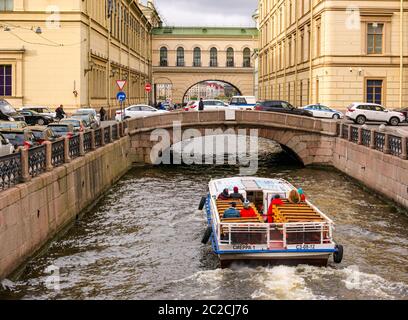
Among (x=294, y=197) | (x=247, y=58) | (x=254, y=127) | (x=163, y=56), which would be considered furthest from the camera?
(x=247, y=58)

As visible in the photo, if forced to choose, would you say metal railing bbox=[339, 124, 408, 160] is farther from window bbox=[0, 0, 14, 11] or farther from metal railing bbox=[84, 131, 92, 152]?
window bbox=[0, 0, 14, 11]

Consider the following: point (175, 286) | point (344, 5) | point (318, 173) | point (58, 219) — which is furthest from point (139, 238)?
point (344, 5)

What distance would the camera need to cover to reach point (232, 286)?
15.0 meters

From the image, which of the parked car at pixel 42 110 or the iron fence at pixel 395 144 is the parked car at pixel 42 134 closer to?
the iron fence at pixel 395 144

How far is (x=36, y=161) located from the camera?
59.2 ft

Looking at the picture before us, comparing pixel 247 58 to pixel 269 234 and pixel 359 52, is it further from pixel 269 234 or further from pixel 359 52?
pixel 269 234

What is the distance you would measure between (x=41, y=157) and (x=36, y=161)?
0.60 meters

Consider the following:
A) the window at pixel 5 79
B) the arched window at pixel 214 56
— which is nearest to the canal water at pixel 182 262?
the window at pixel 5 79

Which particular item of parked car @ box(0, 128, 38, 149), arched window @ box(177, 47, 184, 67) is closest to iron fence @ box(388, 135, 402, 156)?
parked car @ box(0, 128, 38, 149)

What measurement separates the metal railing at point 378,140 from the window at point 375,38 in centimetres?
1412

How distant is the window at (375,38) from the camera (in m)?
46.7

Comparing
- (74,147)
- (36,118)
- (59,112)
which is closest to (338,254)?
(74,147)

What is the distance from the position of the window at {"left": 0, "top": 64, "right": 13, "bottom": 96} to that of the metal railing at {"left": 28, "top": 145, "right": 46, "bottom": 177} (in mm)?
28032

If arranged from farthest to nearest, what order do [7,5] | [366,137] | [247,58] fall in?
1. [247,58]
2. [7,5]
3. [366,137]
